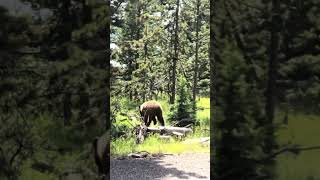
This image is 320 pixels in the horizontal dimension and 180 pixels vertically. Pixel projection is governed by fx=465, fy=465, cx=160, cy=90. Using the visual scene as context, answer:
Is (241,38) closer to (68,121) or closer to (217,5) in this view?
(217,5)

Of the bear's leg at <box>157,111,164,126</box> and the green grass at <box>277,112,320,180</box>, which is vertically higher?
the green grass at <box>277,112,320,180</box>

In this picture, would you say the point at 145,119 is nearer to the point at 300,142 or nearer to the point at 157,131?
the point at 157,131

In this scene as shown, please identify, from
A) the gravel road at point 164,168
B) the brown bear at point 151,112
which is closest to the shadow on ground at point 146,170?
the gravel road at point 164,168

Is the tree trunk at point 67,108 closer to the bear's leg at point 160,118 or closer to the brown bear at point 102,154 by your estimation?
the brown bear at point 102,154

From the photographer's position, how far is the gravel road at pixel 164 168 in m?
8.84

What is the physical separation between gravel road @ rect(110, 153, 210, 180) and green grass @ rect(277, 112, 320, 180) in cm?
533

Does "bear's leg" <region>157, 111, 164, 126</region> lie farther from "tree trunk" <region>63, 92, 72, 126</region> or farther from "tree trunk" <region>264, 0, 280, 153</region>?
"tree trunk" <region>63, 92, 72, 126</region>

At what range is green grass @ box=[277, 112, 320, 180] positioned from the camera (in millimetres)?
3367

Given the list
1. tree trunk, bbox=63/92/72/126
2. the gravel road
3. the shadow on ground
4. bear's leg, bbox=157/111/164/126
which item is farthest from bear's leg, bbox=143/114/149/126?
tree trunk, bbox=63/92/72/126

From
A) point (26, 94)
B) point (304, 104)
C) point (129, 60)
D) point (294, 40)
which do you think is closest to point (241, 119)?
point (304, 104)

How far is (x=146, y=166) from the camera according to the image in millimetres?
9758

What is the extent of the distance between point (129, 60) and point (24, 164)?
18094 mm

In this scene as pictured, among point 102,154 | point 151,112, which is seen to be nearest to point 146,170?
point 151,112

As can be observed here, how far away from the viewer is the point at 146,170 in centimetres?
936
